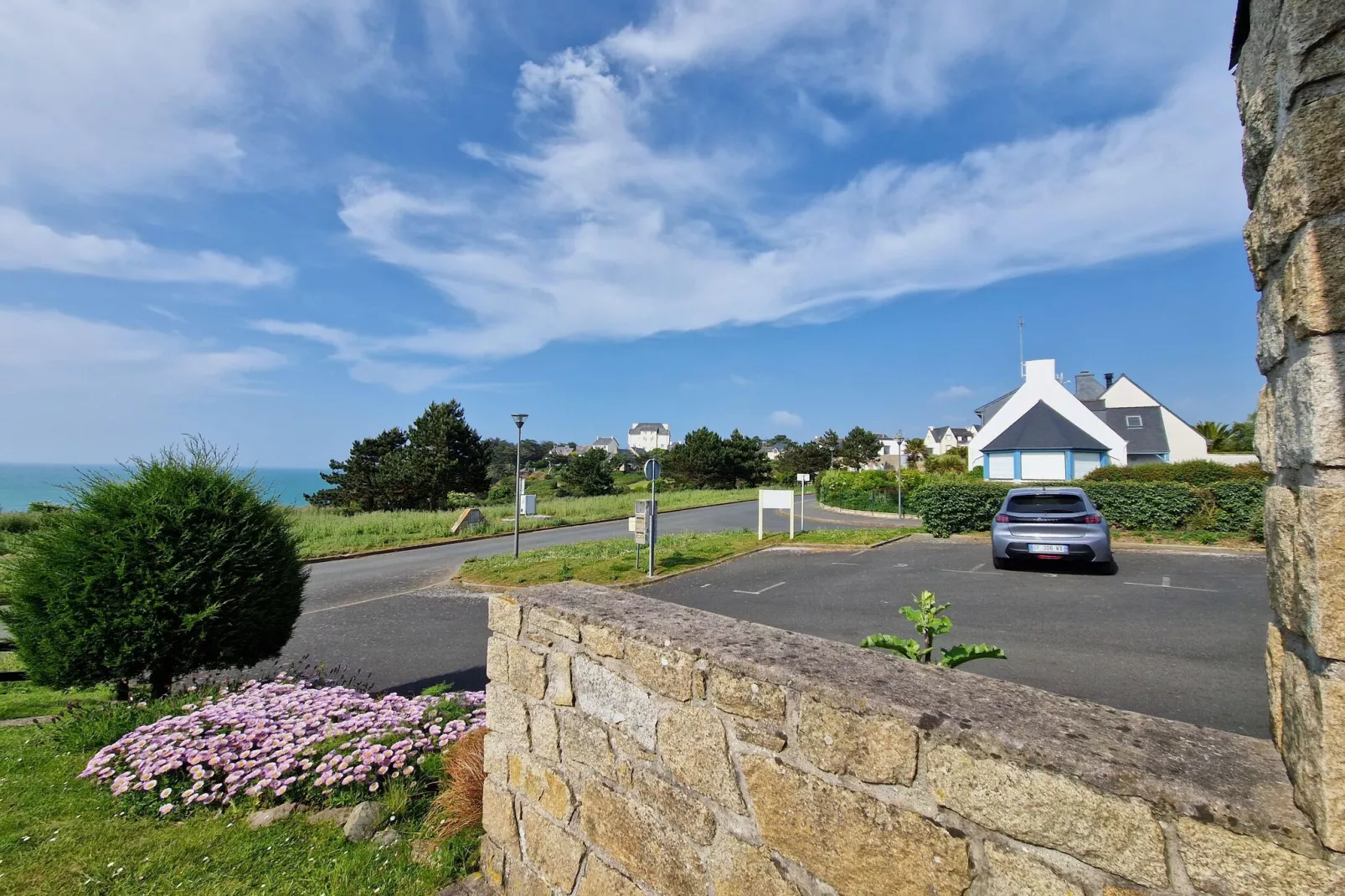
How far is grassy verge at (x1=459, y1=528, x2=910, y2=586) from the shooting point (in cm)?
1255

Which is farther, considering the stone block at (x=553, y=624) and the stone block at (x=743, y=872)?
the stone block at (x=553, y=624)

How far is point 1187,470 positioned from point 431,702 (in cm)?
2375

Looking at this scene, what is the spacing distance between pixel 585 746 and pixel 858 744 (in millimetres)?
1300

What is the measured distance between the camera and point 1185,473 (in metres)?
20.0

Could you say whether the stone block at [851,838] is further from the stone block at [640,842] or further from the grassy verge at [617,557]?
the grassy verge at [617,557]

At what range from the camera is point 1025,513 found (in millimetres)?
11711

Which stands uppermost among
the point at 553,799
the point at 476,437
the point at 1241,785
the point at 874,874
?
the point at 476,437

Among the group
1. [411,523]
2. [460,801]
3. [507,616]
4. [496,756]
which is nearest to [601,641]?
[507,616]

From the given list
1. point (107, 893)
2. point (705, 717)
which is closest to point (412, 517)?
point (107, 893)

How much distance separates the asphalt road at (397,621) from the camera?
737 cm

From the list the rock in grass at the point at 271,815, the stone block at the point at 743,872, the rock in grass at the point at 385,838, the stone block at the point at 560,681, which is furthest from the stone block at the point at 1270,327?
the rock in grass at the point at 271,815

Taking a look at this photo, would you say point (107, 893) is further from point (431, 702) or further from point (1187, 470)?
point (1187, 470)

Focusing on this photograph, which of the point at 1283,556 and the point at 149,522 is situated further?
the point at 149,522

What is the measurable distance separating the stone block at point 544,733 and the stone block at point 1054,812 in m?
1.69
